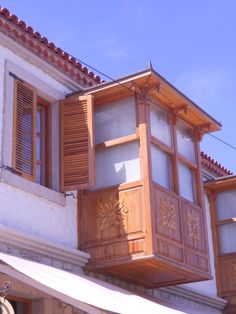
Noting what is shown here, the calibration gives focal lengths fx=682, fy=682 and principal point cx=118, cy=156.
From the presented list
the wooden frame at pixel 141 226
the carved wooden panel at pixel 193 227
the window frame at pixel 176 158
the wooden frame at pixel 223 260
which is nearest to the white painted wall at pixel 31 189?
the wooden frame at pixel 141 226

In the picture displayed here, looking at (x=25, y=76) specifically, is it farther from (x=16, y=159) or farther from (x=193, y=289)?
(x=193, y=289)

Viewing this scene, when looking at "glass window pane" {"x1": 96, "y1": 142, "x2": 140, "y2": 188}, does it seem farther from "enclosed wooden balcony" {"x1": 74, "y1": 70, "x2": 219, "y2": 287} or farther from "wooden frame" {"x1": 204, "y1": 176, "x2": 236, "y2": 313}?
"wooden frame" {"x1": 204, "y1": 176, "x2": 236, "y2": 313}

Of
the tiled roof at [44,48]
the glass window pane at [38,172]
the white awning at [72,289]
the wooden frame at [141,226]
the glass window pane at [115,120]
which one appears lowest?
the white awning at [72,289]

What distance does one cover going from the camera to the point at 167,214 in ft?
35.0

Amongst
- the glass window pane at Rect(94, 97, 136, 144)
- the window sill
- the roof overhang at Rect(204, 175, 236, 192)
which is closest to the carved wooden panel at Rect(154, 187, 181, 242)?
the glass window pane at Rect(94, 97, 136, 144)

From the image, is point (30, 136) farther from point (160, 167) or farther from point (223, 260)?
point (223, 260)

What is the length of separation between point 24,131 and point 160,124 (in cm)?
240

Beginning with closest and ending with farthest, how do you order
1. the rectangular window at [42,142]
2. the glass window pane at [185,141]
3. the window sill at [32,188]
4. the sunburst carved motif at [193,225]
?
the window sill at [32,188], the rectangular window at [42,142], the sunburst carved motif at [193,225], the glass window pane at [185,141]

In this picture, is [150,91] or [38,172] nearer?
[38,172]

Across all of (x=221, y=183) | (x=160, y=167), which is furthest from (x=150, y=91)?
(x=221, y=183)

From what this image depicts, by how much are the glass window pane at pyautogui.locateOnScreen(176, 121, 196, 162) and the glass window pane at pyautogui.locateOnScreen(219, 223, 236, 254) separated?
4.06 meters

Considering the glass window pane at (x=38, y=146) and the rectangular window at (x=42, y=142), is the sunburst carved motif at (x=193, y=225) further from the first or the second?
the glass window pane at (x=38, y=146)

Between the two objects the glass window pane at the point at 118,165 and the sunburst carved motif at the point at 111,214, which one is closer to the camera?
the sunburst carved motif at the point at 111,214

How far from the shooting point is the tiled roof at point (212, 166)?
16.2m
